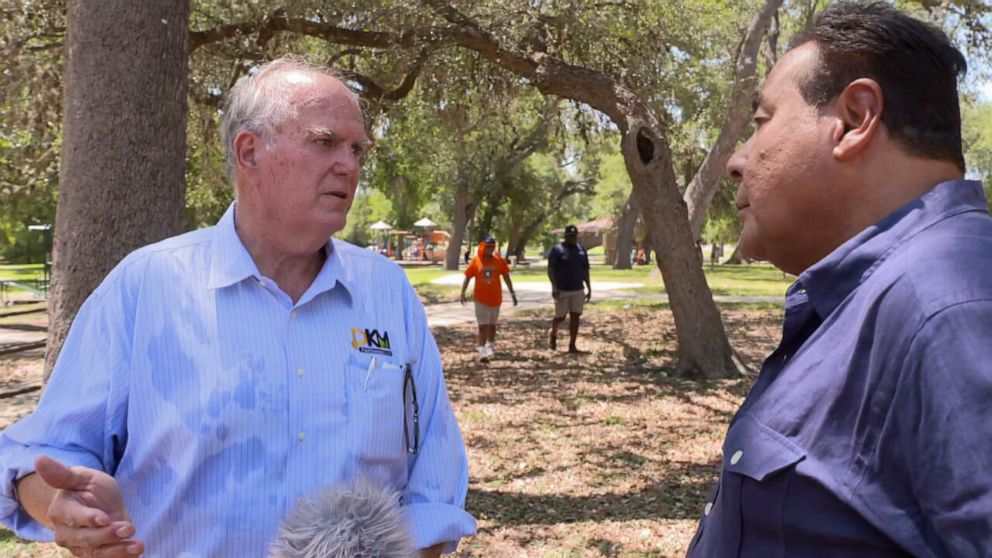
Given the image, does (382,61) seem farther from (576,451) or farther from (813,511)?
(813,511)

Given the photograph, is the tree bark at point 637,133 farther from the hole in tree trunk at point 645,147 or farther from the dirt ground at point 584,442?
the dirt ground at point 584,442

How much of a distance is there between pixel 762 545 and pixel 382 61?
10.9 metres

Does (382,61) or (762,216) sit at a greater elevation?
(382,61)

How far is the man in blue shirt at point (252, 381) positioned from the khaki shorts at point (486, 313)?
8.99 m

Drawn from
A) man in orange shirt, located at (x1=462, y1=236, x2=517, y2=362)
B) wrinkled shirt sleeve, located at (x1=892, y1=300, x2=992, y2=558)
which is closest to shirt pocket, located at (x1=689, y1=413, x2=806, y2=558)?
wrinkled shirt sleeve, located at (x1=892, y1=300, x2=992, y2=558)

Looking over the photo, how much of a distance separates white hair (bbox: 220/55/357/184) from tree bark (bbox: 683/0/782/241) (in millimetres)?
11442

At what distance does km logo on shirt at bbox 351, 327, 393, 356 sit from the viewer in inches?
82.4

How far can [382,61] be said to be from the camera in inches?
450

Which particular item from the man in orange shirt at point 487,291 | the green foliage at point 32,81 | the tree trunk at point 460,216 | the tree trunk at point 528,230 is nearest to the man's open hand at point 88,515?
the green foliage at point 32,81

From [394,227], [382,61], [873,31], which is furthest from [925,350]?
[394,227]

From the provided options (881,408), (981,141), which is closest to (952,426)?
(881,408)

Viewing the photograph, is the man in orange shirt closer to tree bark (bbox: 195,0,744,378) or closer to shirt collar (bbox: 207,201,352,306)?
tree bark (bbox: 195,0,744,378)

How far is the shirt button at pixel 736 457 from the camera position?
1390 millimetres

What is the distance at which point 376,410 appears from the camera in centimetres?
203
